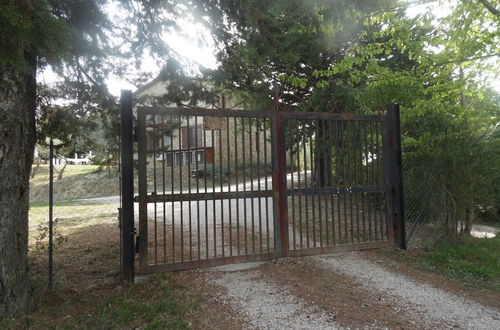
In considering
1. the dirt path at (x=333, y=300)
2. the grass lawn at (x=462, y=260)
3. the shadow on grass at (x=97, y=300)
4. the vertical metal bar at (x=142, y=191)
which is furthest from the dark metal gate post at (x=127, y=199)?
the grass lawn at (x=462, y=260)

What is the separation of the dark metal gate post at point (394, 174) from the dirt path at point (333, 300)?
107cm

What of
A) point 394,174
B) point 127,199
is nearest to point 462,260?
point 394,174

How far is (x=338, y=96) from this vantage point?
9.71 meters

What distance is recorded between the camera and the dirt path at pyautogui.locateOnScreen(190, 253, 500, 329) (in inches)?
131

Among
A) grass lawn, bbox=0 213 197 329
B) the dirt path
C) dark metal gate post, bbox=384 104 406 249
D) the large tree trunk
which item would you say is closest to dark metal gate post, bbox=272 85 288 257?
the dirt path

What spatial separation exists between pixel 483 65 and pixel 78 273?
1045cm

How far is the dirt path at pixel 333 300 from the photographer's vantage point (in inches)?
131

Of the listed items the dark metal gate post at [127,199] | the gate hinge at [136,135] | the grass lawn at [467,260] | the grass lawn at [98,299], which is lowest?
the grass lawn at [467,260]

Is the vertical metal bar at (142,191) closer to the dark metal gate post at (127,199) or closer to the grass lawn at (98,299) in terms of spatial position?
the dark metal gate post at (127,199)

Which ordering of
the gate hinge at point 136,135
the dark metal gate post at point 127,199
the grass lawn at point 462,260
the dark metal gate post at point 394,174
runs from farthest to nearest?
1. the dark metal gate post at point 394,174
2. the grass lawn at point 462,260
3. the gate hinge at point 136,135
4. the dark metal gate post at point 127,199

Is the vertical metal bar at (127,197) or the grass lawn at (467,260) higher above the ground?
the vertical metal bar at (127,197)

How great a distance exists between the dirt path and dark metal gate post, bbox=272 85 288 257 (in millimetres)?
313

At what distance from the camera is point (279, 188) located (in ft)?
16.3

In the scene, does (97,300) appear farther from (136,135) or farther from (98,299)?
(136,135)
